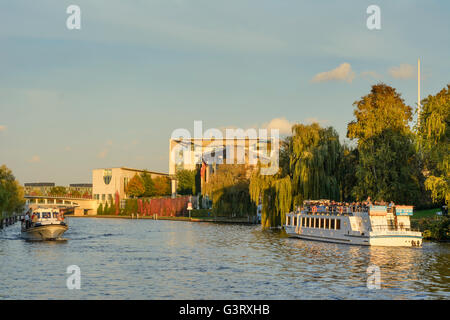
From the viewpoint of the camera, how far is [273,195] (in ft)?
233

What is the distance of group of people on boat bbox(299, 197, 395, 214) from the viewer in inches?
2183

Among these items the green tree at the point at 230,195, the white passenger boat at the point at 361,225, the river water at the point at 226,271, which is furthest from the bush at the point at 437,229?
the green tree at the point at 230,195

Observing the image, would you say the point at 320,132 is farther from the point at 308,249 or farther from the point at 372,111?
the point at 308,249

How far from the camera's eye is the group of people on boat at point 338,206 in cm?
5544

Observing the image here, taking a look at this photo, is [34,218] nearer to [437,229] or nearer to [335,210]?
[335,210]

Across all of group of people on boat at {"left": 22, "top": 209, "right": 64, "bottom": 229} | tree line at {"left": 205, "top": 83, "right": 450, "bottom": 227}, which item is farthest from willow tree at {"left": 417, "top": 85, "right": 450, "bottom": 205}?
group of people on boat at {"left": 22, "top": 209, "right": 64, "bottom": 229}

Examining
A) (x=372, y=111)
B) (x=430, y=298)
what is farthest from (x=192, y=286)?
(x=372, y=111)

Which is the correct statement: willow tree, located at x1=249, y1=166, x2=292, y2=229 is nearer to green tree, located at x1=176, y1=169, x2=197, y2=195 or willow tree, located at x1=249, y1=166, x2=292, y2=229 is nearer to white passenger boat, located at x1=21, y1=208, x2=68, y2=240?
white passenger boat, located at x1=21, y1=208, x2=68, y2=240

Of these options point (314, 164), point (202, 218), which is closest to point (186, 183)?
point (202, 218)

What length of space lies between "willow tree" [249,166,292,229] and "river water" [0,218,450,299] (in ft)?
36.5

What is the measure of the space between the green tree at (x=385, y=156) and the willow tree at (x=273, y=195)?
7926mm

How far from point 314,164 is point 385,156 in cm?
832

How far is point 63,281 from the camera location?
33.4 metres

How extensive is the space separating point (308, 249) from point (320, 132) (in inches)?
914
